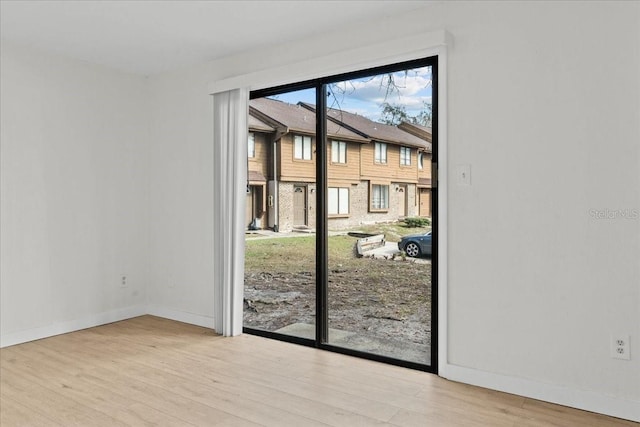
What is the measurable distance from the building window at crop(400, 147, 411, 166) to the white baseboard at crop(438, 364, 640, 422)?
142 centimetres

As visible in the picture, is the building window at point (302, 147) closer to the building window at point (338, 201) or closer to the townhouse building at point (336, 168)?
the townhouse building at point (336, 168)

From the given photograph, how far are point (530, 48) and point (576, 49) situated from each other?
243mm

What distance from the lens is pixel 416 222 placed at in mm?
3250

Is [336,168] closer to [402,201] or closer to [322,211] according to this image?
[322,211]

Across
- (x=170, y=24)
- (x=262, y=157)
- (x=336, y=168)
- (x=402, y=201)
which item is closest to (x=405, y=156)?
(x=402, y=201)

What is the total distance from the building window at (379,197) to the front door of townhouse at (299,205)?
1.92ft

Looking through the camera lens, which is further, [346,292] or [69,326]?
[69,326]

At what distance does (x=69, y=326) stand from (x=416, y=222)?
3211 millimetres

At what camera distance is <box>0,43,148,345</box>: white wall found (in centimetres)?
376

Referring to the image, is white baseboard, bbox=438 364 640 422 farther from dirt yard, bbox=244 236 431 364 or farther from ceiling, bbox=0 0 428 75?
ceiling, bbox=0 0 428 75

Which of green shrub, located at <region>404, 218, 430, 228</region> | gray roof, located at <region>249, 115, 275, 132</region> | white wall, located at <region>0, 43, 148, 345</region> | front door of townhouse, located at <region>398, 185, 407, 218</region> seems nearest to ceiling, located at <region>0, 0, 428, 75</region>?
white wall, located at <region>0, 43, 148, 345</region>

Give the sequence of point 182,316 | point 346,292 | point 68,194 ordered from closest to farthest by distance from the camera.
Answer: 1. point 346,292
2. point 68,194
3. point 182,316

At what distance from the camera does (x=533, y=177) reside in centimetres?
268

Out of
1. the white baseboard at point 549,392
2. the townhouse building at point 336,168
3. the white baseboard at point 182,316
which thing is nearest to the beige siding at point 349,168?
the townhouse building at point 336,168
